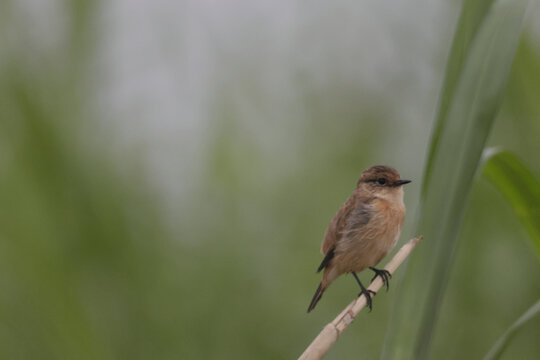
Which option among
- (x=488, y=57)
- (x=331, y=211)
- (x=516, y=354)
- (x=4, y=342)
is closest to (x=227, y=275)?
(x=331, y=211)

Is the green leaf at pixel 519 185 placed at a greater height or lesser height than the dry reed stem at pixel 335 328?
lesser

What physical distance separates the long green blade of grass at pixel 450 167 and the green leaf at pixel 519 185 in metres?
0.24

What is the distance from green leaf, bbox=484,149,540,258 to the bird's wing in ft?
0.88

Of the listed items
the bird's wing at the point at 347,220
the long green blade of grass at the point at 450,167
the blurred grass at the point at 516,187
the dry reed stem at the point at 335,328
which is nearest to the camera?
the dry reed stem at the point at 335,328

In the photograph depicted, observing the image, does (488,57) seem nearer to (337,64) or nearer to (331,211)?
(331,211)

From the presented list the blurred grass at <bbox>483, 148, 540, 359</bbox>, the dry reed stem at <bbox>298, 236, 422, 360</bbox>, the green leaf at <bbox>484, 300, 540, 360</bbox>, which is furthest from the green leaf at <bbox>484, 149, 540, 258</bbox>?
the dry reed stem at <bbox>298, 236, 422, 360</bbox>

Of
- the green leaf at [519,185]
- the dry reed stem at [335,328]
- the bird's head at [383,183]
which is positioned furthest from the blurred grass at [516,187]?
the dry reed stem at [335,328]

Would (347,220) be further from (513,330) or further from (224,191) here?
(224,191)

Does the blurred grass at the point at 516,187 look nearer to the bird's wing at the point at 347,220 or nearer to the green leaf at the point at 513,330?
the green leaf at the point at 513,330

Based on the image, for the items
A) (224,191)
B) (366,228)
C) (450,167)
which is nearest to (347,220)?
(366,228)

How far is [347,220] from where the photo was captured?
1052 mm

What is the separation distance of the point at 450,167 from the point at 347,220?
22cm

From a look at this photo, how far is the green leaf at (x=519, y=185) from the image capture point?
46.9 inches

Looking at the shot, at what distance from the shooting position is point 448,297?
96.8 inches
